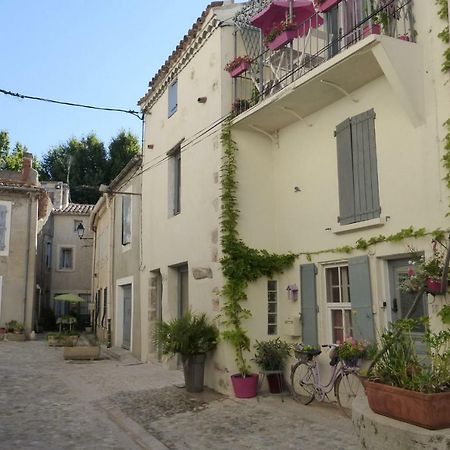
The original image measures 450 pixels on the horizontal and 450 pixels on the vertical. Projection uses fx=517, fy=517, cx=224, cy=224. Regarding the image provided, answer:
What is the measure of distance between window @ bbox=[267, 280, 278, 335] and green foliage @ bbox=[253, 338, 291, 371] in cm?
35

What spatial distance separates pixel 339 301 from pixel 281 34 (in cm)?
419

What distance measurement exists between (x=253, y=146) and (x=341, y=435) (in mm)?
5227

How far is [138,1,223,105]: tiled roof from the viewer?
9.96 m

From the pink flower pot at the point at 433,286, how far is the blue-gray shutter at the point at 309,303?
2531mm

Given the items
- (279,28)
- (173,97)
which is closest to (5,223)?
(173,97)

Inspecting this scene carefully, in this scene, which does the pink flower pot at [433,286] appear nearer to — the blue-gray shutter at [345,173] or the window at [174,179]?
the blue-gray shutter at [345,173]

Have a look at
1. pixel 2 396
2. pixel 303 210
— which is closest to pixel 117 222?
pixel 2 396

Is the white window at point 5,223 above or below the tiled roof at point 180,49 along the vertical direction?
below

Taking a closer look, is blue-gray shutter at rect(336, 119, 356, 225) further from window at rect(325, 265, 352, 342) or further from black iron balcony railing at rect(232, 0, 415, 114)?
black iron balcony railing at rect(232, 0, 415, 114)

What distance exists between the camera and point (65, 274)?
95.7 ft

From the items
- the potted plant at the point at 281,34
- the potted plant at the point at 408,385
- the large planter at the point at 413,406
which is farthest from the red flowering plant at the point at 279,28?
the large planter at the point at 413,406

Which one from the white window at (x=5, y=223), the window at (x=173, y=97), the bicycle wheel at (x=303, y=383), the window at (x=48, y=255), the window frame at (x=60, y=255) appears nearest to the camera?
the bicycle wheel at (x=303, y=383)

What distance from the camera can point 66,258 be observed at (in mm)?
29547

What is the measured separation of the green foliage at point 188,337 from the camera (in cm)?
881
